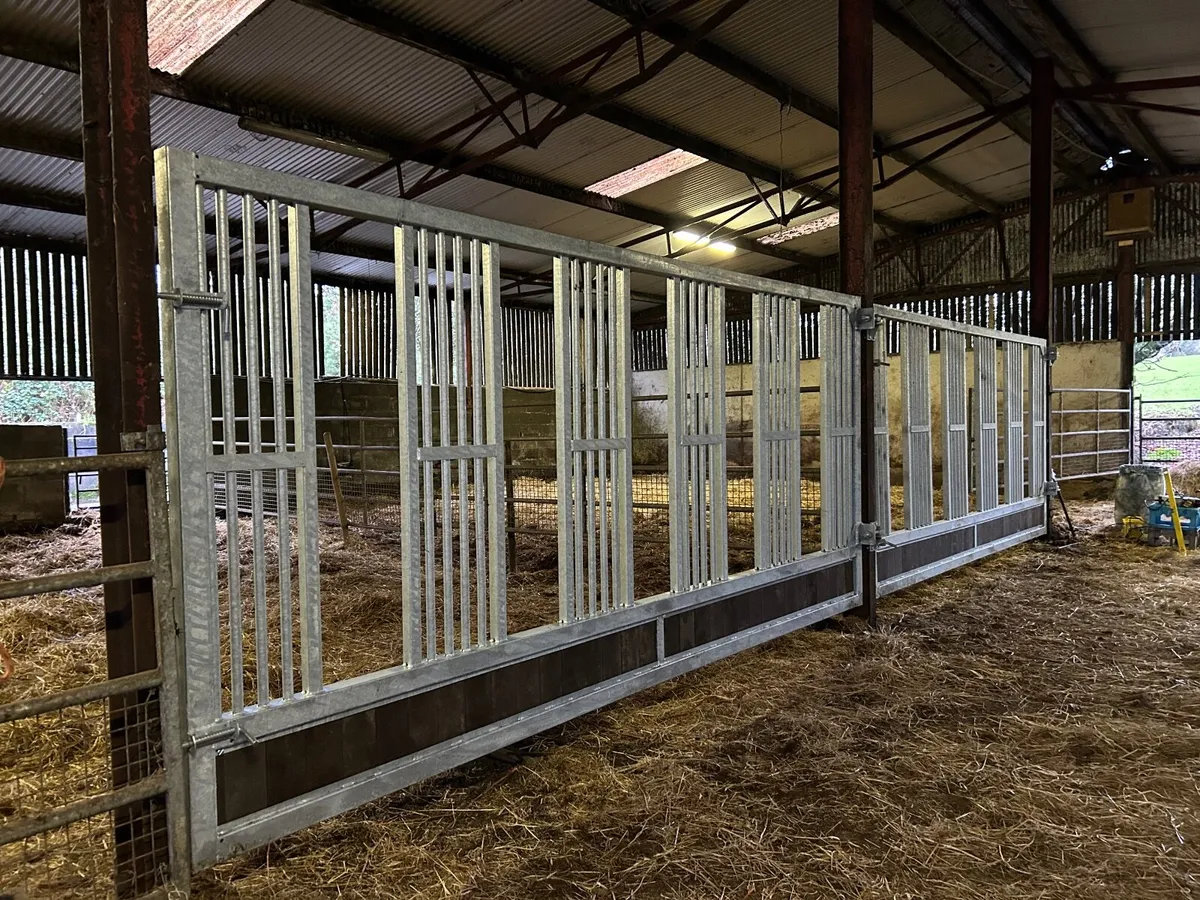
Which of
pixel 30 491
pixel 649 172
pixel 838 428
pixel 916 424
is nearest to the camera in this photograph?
pixel 838 428

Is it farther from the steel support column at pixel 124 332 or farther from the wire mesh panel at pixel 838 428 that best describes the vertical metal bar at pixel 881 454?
the steel support column at pixel 124 332

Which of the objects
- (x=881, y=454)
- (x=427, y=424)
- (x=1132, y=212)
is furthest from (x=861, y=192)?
(x=1132, y=212)

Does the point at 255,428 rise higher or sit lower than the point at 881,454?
higher

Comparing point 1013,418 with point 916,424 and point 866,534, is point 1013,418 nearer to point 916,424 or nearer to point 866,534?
point 916,424

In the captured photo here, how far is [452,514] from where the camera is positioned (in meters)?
3.34

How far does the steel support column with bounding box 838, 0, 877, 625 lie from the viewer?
4.61 metres

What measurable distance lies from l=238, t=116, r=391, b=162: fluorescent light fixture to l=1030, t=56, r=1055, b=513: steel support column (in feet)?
21.5

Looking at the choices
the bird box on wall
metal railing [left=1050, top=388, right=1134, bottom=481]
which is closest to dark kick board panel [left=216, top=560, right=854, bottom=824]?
the bird box on wall

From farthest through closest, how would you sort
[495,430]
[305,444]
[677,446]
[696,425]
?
1. [696,425]
2. [677,446]
3. [495,430]
4. [305,444]

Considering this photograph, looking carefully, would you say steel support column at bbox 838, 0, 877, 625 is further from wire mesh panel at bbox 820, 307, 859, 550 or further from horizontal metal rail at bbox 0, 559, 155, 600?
horizontal metal rail at bbox 0, 559, 155, 600

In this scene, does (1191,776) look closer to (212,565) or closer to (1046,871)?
(1046,871)

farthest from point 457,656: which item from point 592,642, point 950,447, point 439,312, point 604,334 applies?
point 950,447

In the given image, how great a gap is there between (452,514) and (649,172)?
7.75 meters

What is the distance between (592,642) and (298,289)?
172 cm
